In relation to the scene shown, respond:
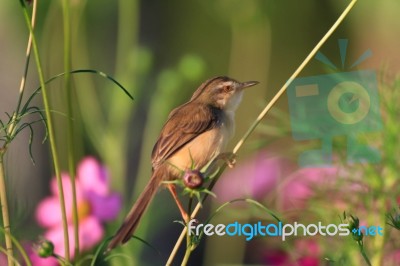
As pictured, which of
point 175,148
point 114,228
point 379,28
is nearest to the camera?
point 175,148

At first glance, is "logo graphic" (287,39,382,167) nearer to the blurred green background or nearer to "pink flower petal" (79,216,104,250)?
the blurred green background

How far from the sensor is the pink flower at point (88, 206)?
64.8 inches

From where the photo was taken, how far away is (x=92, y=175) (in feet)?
5.46

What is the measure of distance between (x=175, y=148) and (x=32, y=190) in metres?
0.37

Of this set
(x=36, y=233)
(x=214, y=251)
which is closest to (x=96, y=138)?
(x=36, y=233)

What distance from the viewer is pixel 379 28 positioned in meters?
1.78

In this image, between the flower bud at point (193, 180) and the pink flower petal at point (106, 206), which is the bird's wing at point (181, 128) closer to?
the pink flower petal at point (106, 206)

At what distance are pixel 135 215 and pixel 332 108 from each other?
560 mm

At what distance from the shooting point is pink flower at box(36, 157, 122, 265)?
1646mm

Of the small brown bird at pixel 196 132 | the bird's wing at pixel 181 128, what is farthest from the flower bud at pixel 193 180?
the bird's wing at pixel 181 128

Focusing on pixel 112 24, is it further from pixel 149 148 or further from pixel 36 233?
pixel 36 233

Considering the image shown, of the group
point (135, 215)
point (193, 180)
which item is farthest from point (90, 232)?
point (193, 180)

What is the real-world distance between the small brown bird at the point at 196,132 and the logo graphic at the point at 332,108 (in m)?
0.13

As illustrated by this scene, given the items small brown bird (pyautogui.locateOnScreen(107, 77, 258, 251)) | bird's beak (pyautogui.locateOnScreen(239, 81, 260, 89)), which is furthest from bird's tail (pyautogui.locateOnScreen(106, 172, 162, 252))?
bird's beak (pyautogui.locateOnScreen(239, 81, 260, 89))
